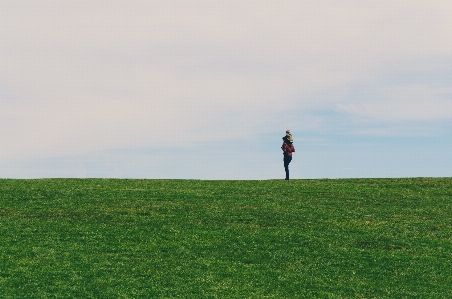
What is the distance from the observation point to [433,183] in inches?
1576

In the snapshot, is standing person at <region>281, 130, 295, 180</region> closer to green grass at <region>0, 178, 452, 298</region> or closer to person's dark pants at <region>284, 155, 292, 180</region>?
person's dark pants at <region>284, 155, 292, 180</region>

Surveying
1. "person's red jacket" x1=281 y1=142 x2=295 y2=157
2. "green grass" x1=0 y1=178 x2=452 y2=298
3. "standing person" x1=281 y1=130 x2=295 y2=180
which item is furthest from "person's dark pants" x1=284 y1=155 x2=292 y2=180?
"green grass" x1=0 y1=178 x2=452 y2=298

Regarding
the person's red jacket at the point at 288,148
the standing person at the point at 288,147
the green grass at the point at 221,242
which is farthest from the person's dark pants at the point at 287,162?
the green grass at the point at 221,242

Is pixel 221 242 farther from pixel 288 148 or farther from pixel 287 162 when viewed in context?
pixel 287 162

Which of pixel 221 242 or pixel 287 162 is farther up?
pixel 287 162

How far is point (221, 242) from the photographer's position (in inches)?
971

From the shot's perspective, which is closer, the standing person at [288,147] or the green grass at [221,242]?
the green grass at [221,242]

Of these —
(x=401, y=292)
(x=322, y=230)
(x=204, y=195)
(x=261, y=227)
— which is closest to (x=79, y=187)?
(x=204, y=195)

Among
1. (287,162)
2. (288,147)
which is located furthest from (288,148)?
(287,162)

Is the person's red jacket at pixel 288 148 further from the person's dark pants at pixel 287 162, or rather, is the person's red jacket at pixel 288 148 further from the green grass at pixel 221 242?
the green grass at pixel 221 242

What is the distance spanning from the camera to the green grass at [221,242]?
20.3 m

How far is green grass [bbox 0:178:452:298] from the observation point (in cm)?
2028

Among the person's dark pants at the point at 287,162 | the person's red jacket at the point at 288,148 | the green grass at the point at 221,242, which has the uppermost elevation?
the person's red jacket at the point at 288,148

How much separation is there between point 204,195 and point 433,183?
15.8 meters
